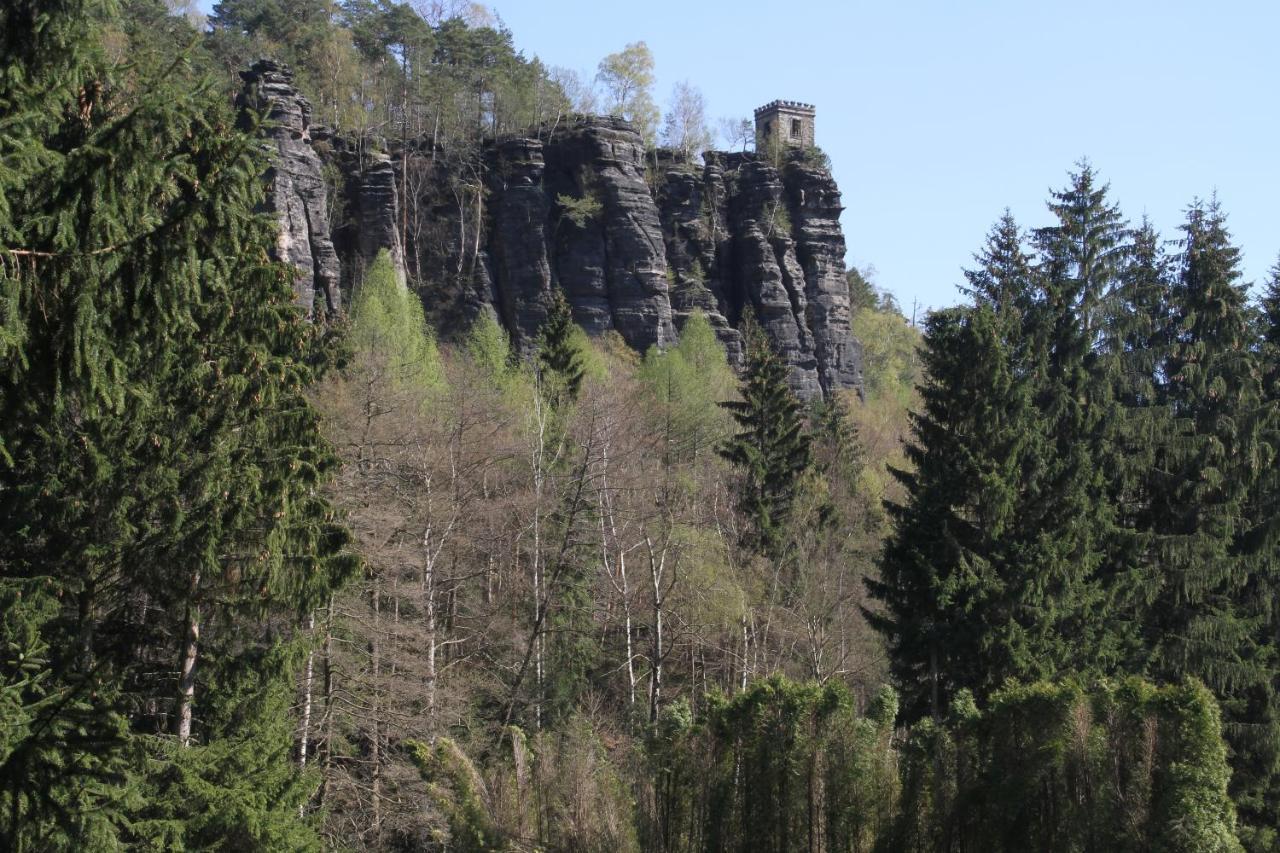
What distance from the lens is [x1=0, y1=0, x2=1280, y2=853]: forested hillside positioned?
7578 millimetres

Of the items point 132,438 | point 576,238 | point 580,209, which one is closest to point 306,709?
point 132,438

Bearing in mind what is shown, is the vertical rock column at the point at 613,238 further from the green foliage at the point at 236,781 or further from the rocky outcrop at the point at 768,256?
the green foliage at the point at 236,781

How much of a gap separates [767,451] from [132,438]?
86.8ft

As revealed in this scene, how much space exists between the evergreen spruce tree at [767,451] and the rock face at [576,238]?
21766mm

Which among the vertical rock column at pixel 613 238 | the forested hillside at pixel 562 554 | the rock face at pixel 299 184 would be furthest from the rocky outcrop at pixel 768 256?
the forested hillside at pixel 562 554

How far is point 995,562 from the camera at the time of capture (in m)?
24.9

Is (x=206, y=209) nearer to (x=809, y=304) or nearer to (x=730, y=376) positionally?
(x=730, y=376)

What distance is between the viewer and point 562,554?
25453 millimetres

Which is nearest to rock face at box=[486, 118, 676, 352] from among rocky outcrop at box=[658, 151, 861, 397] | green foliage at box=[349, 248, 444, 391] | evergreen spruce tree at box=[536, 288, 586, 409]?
rocky outcrop at box=[658, 151, 861, 397]

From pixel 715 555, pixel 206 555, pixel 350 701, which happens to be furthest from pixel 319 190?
pixel 206 555

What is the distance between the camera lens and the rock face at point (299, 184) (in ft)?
178

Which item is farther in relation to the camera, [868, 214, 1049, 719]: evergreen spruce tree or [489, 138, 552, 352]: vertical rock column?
[489, 138, 552, 352]: vertical rock column

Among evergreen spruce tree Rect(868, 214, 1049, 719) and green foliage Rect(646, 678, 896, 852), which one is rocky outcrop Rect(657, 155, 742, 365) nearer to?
evergreen spruce tree Rect(868, 214, 1049, 719)

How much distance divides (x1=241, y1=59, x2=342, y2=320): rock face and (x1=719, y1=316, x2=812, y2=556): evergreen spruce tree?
73.2 feet
